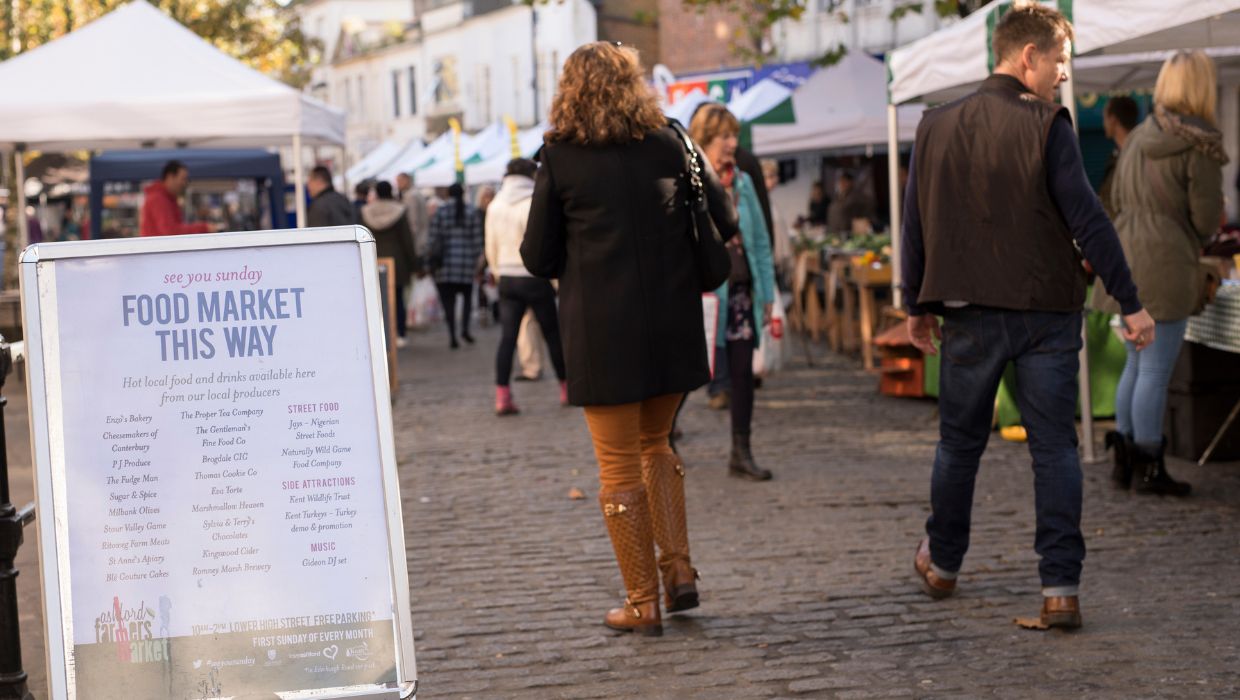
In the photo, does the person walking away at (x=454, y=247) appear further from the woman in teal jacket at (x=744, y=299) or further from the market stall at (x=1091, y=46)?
the woman in teal jacket at (x=744, y=299)

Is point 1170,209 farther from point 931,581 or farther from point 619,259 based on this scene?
point 619,259

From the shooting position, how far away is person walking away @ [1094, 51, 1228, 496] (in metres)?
7.18

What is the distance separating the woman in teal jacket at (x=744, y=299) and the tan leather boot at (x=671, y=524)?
242 cm

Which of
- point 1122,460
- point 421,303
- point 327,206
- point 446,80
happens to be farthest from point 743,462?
point 446,80

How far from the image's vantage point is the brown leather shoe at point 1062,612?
5211mm

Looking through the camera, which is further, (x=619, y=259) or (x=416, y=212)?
(x=416, y=212)

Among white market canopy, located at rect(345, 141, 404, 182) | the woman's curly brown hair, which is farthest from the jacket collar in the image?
white market canopy, located at rect(345, 141, 404, 182)

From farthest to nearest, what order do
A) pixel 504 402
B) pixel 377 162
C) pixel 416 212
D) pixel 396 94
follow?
pixel 396 94, pixel 377 162, pixel 416 212, pixel 504 402

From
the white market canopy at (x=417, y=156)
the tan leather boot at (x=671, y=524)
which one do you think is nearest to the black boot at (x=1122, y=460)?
the tan leather boot at (x=671, y=524)

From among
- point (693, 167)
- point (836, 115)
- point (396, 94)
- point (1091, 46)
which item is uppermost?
point (396, 94)

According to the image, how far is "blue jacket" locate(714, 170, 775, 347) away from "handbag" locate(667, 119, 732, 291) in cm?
254

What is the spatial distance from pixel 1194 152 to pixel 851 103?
8.06 metres

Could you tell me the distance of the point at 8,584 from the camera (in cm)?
420

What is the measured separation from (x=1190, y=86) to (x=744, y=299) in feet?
7.67
